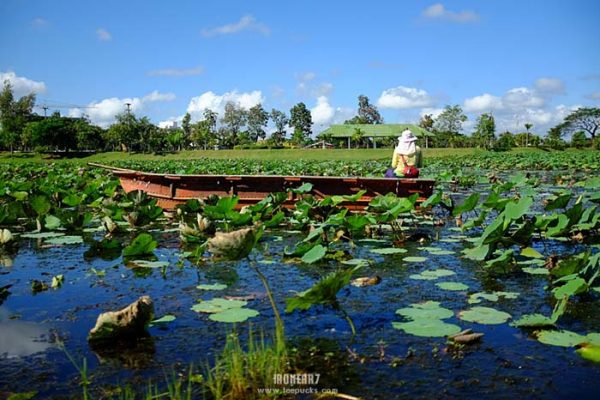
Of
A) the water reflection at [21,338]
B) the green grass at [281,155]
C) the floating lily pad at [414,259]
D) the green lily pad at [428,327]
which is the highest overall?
the green grass at [281,155]

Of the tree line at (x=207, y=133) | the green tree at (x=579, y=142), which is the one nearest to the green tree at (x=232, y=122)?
the tree line at (x=207, y=133)

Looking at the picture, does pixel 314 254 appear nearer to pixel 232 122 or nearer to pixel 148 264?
pixel 148 264

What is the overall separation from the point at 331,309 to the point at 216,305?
2.03 ft

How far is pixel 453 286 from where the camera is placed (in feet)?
10.5

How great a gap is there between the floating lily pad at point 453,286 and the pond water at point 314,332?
33mm

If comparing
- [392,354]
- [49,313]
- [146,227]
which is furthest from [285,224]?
[392,354]

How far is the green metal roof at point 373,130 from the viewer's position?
5653 cm

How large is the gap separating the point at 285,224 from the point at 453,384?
4.43 metres

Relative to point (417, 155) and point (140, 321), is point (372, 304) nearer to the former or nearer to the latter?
point (140, 321)

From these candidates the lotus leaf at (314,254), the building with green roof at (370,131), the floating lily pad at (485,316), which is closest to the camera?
the floating lily pad at (485,316)

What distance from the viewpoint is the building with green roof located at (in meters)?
56.2

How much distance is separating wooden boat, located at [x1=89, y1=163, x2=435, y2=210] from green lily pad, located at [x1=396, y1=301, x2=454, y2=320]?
13.6ft

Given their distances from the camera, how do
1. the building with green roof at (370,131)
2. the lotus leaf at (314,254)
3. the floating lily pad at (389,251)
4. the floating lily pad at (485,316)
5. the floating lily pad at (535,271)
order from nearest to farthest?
the floating lily pad at (485,316), the lotus leaf at (314,254), the floating lily pad at (535,271), the floating lily pad at (389,251), the building with green roof at (370,131)

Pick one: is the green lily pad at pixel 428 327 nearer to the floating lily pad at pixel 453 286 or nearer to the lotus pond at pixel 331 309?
the lotus pond at pixel 331 309
